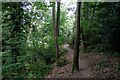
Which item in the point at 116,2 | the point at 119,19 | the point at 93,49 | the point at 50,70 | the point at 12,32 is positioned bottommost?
the point at 50,70

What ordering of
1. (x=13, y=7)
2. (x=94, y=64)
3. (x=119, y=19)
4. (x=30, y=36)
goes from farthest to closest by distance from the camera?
(x=30, y=36), (x=13, y=7), (x=94, y=64), (x=119, y=19)

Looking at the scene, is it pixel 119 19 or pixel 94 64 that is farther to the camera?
pixel 94 64

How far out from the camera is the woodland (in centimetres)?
1036

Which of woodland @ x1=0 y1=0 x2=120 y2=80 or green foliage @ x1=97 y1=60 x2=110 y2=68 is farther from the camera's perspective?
woodland @ x1=0 y1=0 x2=120 y2=80

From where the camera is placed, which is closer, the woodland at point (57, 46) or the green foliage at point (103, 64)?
the green foliage at point (103, 64)

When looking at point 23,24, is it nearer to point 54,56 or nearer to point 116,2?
point 54,56

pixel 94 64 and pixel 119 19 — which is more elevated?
pixel 119 19

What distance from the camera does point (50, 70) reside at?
44.7 feet

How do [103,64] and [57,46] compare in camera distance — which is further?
[57,46]

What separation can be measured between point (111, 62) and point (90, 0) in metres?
5.71

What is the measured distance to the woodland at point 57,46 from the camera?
1036 cm

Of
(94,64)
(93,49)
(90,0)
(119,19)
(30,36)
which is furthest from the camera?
(30,36)

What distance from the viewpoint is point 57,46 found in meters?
14.9

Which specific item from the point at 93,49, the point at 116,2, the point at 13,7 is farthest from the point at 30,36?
the point at 116,2
